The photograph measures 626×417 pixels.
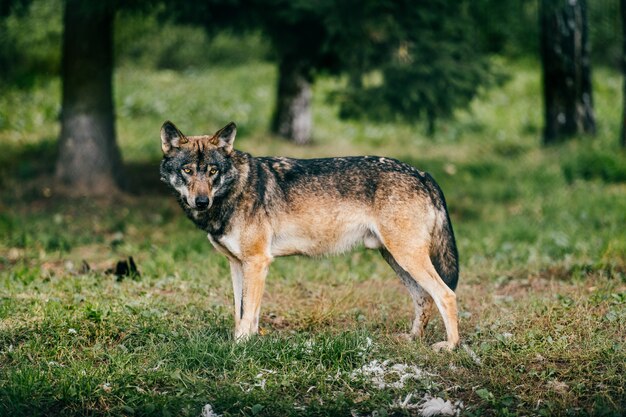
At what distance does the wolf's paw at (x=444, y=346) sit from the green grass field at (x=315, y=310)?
165mm

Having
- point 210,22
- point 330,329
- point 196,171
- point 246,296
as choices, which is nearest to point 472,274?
point 330,329

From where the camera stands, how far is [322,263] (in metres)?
9.31

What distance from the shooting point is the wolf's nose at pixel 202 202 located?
19.6 ft

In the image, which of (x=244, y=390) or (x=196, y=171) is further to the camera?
(x=196, y=171)

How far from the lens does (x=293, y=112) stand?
1630 centimetres

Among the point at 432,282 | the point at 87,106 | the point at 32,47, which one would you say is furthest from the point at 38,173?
the point at 32,47

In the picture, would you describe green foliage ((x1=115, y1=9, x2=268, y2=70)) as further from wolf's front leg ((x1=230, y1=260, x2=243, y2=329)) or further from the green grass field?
wolf's front leg ((x1=230, y1=260, x2=243, y2=329))

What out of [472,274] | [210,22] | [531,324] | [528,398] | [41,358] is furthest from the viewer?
[210,22]

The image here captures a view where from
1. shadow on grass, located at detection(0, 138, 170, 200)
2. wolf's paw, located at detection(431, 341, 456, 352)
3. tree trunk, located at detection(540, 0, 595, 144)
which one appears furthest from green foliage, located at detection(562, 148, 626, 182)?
wolf's paw, located at detection(431, 341, 456, 352)

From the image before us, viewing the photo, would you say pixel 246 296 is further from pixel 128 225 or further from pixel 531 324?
pixel 128 225

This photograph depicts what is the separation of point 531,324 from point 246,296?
244 centimetres

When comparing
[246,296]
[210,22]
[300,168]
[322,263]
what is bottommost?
[322,263]

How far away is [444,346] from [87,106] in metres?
7.94

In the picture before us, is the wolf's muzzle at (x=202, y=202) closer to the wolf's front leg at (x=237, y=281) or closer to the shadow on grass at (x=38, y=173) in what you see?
the wolf's front leg at (x=237, y=281)
